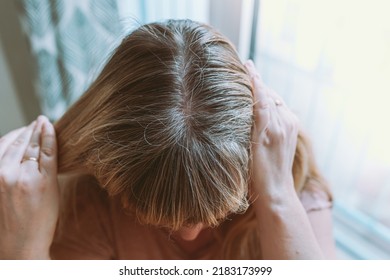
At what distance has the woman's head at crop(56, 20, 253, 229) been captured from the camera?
494 mm

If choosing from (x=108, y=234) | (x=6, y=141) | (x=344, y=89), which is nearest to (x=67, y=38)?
(x=6, y=141)

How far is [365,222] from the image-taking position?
1022 mm

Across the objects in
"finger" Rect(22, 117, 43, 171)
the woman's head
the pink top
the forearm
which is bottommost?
the pink top

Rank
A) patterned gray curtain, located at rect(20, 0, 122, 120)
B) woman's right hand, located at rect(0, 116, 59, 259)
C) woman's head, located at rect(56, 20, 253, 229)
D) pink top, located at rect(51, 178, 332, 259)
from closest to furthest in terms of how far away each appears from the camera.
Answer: woman's head, located at rect(56, 20, 253, 229), woman's right hand, located at rect(0, 116, 59, 259), pink top, located at rect(51, 178, 332, 259), patterned gray curtain, located at rect(20, 0, 122, 120)

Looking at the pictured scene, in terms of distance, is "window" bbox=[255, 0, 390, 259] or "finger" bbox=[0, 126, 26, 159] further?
"window" bbox=[255, 0, 390, 259]

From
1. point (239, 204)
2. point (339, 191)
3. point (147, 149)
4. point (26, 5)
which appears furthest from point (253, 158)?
point (26, 5)

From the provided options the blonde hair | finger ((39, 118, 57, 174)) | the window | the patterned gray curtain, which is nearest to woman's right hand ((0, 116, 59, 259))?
finger ((39, 118, 57, 174))

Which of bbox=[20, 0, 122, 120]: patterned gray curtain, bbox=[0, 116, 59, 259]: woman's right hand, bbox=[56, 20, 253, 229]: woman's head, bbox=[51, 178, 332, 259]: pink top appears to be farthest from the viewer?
bbox=[20, 0, 122, 120]: patterned gray curtain

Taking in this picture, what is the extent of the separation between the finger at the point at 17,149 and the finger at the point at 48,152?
33 mm

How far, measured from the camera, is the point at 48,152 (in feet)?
2.02

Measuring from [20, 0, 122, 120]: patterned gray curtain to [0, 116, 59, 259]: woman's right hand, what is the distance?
28 centimetres

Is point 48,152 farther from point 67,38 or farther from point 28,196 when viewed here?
point 67,38

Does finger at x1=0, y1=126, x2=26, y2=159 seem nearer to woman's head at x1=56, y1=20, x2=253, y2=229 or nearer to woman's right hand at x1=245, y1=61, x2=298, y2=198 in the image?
woman's head at x1=56, y1=20, x2=253, y2=229

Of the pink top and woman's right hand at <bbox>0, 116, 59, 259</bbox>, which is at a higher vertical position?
woman's right hand at <bbox>0, 116, 59, 259</bbox>
